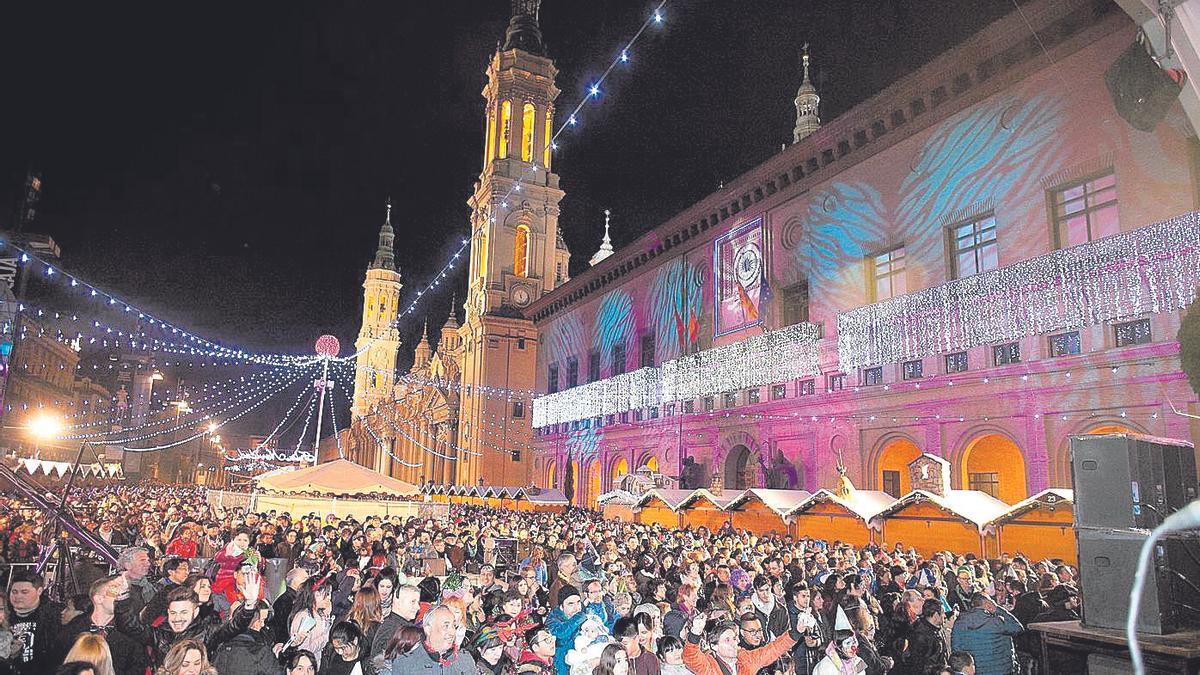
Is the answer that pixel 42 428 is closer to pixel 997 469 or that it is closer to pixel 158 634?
pixel 158 634

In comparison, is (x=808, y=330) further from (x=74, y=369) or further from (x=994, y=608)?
(x=74, y=369)

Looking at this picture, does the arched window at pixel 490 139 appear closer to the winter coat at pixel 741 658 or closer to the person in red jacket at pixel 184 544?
the person in red jacket at pixel 184 544

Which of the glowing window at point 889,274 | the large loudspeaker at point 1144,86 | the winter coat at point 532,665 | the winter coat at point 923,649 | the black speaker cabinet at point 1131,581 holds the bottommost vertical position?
the winter coat at point 923,649

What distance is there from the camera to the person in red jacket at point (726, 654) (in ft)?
19.1

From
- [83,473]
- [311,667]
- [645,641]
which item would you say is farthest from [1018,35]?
[83,473]

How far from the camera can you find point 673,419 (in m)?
34.6

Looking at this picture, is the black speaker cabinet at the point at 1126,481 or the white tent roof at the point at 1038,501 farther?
the white tent roof at the point at 1038,501

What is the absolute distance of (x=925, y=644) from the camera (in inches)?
301

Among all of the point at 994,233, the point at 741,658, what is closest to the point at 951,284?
the point at 994,233

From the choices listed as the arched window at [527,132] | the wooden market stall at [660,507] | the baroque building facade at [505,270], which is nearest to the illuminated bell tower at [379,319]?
the baroque building facade at [505,270]

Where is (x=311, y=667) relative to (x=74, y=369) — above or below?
below

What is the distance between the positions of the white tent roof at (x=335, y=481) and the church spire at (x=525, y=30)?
38.9 meters

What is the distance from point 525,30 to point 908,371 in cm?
4090

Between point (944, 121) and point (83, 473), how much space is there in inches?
2025
